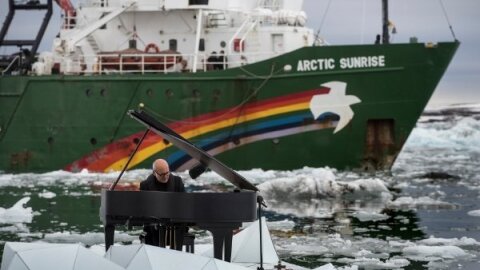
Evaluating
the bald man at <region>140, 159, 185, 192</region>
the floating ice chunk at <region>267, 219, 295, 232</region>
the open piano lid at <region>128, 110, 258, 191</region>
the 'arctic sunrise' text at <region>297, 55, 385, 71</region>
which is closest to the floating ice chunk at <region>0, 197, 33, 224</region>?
the floating ice chunk at <region>267, 219, 295, 232</region>

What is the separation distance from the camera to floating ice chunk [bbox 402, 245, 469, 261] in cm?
1427

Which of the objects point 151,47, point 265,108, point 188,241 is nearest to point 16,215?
point 188,241

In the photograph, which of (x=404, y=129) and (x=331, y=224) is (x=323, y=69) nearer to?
(x=404, y=129)

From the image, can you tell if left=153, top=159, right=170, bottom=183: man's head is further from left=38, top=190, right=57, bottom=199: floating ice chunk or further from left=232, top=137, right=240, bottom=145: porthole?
left=232, top=137, right=240, bottom=145: porthole

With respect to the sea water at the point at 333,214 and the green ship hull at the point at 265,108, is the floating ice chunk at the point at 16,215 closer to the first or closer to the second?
the sea water at the point at 333,214

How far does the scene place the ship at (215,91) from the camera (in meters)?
27.5

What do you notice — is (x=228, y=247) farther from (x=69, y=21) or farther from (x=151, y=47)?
(x=69, y=21)

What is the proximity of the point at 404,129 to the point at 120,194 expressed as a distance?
18100 mm

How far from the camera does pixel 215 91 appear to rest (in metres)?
28.1

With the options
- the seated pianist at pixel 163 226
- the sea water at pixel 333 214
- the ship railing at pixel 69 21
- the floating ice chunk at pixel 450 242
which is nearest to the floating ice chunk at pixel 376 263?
the sea water at pixel 333 214

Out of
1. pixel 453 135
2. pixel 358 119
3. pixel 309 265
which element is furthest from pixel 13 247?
pixel 453 135

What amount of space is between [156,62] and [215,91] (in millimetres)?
1890

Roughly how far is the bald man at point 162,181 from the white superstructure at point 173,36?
57.9 feet

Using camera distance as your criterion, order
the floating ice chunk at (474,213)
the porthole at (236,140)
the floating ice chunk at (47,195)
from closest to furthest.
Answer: the floating ice chunk at (474,213)
the floating ice chunk at (47,195)
the porthole at (236,140)
